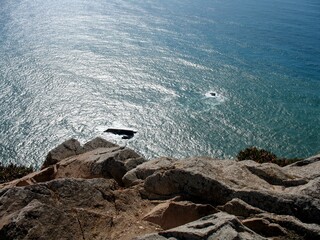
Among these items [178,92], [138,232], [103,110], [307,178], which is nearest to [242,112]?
[178,92]

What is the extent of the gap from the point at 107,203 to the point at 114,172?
20.6ft

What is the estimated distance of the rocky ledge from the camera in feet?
57.0

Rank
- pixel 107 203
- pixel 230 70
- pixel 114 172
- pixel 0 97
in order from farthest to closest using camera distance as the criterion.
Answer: pixel 230 70 < pixel 0 97 < pixel 114 172 < pixel 107 203

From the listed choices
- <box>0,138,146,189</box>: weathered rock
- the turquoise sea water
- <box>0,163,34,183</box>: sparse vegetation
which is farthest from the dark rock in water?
<box>0,138,146,189</box>: weathered rock

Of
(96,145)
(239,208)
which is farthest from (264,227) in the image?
(96,145)

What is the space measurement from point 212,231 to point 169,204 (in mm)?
5255

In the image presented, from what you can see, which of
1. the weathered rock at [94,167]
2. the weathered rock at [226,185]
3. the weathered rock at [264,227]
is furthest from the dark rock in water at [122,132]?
the weathered rock at [264,227]

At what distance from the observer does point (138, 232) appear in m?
19.6

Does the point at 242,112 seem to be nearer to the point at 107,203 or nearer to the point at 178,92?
the point at 178,92

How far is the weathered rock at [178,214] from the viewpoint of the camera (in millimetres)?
20188

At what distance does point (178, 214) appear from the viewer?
20516mm

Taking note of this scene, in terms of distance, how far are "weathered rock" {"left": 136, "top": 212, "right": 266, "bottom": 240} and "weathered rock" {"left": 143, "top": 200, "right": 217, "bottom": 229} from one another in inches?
124

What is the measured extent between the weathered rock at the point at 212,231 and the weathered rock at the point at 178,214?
3140 millimetres

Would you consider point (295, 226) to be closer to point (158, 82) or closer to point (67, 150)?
point (67, 150)
